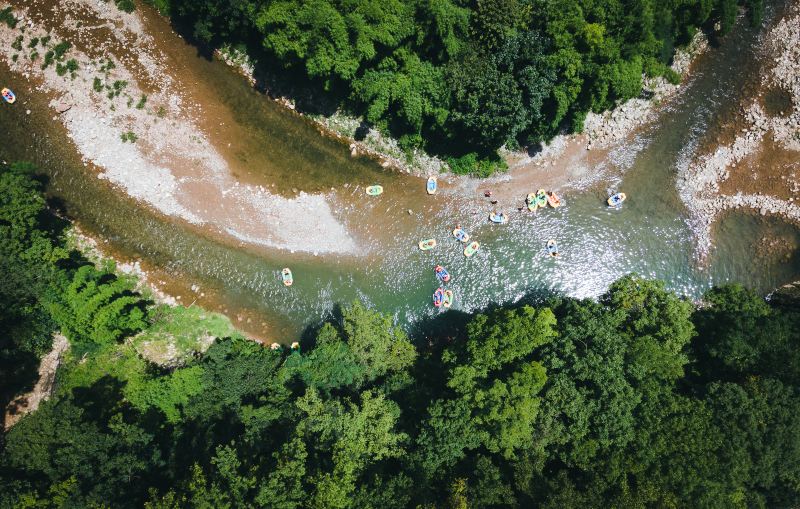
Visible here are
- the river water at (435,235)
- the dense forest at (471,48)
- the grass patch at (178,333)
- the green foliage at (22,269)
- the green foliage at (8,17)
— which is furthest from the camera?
the river water at (435,235)

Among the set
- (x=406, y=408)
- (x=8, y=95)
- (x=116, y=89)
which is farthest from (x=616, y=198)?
(x=8, y=95)

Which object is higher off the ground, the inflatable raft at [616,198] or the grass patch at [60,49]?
the inflatable raft at [616,198]

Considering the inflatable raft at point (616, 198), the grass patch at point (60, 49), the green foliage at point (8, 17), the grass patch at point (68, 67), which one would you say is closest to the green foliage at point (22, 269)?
the grass patch at point (68, 67)

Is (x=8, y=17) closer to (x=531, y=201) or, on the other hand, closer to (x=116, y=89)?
(x=116, y=89)

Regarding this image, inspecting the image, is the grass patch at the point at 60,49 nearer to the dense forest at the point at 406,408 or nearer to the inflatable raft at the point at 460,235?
the dense forest at the point at 406,408

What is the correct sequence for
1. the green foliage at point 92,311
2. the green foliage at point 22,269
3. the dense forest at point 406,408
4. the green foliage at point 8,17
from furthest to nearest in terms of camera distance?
the green foliage at point 8,17 → the green foliage at point 92,311 → the green foliage at point 22,269 → the dense forest at point 406,408

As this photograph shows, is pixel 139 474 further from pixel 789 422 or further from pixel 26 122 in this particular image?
pixel 789 422

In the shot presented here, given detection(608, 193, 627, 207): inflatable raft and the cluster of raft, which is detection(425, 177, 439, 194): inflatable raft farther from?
detection(608, 193, 627, 207): inflatable raft

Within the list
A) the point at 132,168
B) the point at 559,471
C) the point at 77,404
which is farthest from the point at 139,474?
the point at 559,471
